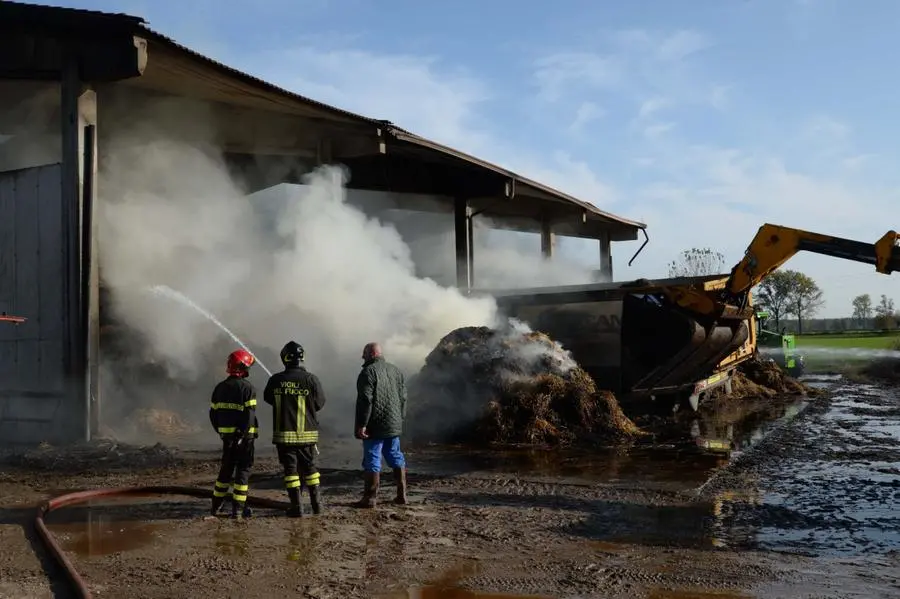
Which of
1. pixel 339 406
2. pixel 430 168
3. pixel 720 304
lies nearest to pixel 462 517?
pixel 339 406

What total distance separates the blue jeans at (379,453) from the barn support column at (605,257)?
19340mm

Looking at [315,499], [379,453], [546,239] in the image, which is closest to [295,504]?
[315,499]

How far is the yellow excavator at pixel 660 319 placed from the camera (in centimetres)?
1284

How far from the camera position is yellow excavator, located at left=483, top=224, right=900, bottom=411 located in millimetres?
12836

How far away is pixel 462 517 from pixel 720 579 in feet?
7.83

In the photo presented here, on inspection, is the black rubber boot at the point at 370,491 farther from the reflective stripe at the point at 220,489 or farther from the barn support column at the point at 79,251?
the barn support column at the point at 79,251

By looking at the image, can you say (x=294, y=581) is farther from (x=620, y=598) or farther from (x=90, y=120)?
(x=90, y=120)

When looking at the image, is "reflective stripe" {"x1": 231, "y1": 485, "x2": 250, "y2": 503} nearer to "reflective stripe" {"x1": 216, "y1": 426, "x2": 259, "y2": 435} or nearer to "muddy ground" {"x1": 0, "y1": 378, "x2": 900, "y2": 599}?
"muddy ground" {"x1": 0, "y1": 378, "x2": 900, "y2": 599}

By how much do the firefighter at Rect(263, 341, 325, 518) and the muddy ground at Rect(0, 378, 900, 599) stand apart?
30 cm

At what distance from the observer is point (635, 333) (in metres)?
13.1

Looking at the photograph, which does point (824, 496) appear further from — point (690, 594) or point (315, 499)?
point (315, 499)

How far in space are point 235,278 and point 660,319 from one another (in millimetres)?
7754

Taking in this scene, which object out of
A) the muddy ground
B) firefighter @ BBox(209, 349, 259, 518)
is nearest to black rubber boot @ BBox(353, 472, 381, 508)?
the muddy ground

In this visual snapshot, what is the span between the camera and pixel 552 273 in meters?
→ 24.2
